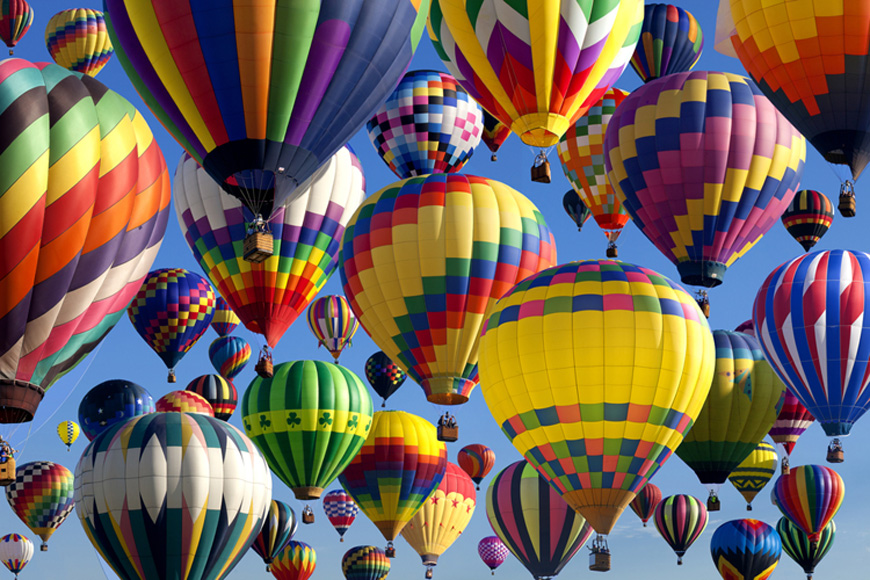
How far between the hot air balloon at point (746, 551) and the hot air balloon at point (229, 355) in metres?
11.9

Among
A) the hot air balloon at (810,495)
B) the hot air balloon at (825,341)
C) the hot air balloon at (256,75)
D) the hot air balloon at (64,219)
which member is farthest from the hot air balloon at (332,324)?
the hot air balloon at (64,219)

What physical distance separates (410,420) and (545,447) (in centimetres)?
882

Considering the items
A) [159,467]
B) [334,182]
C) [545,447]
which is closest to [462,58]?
[334,182]

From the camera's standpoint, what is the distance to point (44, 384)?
1371 centimetres

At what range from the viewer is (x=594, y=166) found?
2262 centimetres

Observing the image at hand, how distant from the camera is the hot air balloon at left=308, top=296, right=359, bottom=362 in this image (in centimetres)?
2941

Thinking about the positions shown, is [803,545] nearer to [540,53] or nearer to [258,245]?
[540,53]

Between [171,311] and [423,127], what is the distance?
6.42m

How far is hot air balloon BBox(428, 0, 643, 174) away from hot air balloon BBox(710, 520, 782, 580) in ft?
52.8

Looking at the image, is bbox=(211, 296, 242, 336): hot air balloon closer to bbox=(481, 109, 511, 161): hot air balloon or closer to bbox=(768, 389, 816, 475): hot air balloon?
bbox=(481, 109, 511, 161): hot air balloon

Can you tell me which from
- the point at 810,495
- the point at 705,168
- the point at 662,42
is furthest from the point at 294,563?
the point at 705,168

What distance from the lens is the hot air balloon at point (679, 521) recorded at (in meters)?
31.5

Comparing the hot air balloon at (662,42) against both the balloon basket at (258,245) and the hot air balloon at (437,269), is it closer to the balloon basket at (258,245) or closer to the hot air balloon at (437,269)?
the hot air balloon at (437,269)

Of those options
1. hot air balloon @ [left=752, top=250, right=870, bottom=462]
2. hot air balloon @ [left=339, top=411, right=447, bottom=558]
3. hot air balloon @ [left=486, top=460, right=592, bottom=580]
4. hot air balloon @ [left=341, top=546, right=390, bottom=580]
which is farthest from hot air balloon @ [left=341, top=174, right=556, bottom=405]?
hot air balloon @ [left=341, top=546, right=390, bottom=580]
